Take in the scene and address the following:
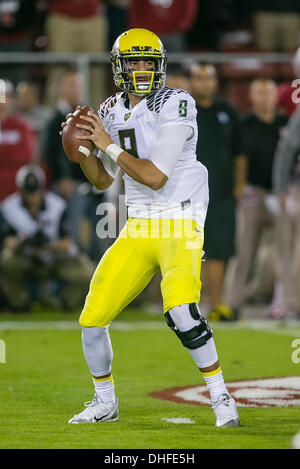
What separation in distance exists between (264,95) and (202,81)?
0.83 m

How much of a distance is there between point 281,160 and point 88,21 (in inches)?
132

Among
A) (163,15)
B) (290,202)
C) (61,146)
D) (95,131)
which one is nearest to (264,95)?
(290,202)

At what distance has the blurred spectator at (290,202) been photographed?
8352 millimetres

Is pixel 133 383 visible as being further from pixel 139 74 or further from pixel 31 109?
pixel 31 109

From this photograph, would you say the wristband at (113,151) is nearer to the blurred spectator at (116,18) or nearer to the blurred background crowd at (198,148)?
the blurred background crowd at (198,148)

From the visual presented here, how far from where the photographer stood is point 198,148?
835 centimetres

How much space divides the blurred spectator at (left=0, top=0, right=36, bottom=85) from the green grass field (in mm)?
3018

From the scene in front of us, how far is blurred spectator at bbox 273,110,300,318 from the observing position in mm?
8352

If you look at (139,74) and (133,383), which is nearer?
(139,74)

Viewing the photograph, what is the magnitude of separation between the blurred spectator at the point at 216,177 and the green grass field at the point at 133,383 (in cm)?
41

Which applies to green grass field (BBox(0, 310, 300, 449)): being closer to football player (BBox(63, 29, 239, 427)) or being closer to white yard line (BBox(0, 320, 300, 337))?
white yard line (BBox(0, 320, 300, 337))

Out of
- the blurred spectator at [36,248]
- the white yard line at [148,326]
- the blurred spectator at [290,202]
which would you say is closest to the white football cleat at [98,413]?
the white yard line at [148,326]

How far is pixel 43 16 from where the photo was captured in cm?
1117
